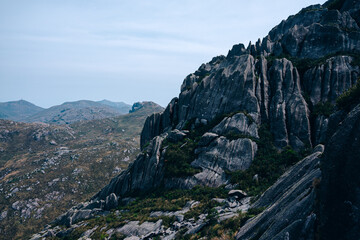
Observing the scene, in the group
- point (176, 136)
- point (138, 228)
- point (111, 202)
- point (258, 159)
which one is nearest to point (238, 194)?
point (258, 159)

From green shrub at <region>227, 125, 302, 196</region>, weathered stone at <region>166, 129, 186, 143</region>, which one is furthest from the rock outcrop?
weathered stone at <region>166, 129, 186, 143</region>

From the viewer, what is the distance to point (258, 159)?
171 ft

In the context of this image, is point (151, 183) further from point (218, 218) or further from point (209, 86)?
point (209, 86)

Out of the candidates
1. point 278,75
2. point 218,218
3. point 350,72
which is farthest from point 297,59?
point 218,218

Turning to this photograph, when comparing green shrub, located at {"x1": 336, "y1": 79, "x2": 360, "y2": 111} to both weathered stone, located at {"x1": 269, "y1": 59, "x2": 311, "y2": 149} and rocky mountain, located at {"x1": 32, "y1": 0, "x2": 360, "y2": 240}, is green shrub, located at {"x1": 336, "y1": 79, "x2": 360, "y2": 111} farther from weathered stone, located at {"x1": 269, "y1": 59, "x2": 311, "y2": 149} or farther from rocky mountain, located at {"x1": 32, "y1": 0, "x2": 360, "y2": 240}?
weathered stone, located at {"x1": 269, "y1": 59, "x2": 311, "y2": 149}

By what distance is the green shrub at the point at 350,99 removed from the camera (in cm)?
1802

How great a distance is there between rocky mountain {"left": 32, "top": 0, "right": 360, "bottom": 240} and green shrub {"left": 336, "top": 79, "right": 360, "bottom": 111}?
0.08 metres

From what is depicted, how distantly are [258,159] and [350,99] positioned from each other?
3608 cm

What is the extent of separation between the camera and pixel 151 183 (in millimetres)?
62094

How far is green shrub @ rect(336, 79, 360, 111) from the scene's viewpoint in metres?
18.0

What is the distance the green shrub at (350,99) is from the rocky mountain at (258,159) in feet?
0.27

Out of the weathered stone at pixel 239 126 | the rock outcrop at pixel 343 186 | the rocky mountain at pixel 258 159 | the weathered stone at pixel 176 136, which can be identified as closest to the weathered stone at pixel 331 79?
the rocky mountain at pixel 258 159

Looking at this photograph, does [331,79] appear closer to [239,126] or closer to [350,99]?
[239,126]

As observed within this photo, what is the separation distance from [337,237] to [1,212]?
206087 mm
